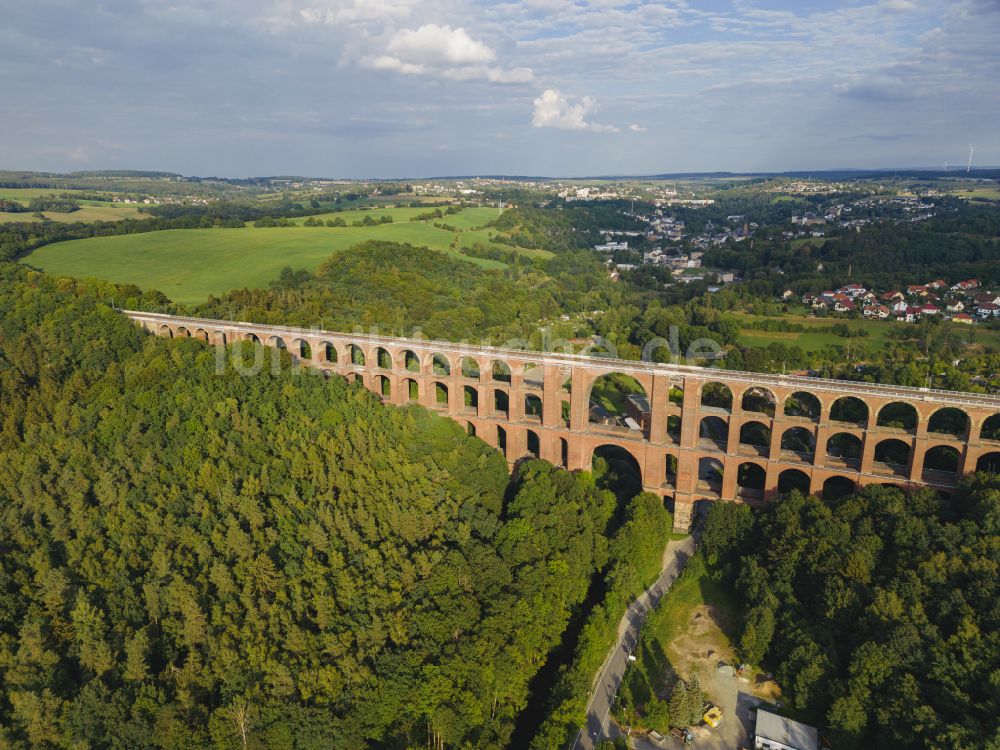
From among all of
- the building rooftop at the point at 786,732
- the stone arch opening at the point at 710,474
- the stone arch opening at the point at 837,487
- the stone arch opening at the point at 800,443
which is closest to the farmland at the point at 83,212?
the stone arch opening at the point at 710,474

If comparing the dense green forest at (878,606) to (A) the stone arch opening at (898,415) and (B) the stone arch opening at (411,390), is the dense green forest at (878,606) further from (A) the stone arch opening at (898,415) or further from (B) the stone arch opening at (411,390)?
(B) the stone arch opening at (411,390)

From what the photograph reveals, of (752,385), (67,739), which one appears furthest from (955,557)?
(67,739)

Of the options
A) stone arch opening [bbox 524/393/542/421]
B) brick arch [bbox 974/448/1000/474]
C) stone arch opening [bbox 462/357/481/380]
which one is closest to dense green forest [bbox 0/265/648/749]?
stone arch opening [bbox 462/357/481/380]

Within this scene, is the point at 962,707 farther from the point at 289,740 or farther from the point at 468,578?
the point at 289,740

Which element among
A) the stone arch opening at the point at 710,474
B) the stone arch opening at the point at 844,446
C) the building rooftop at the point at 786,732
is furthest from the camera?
the stone arch opening at the point at 710,474

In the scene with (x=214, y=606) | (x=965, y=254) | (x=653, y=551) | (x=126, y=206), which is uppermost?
(x=126, y=206)

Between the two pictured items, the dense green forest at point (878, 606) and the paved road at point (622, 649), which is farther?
the paved road at point (622, 649)

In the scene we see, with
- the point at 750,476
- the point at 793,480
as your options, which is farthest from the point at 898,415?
the point at 750,476

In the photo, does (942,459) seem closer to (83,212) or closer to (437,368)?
(437,368)
